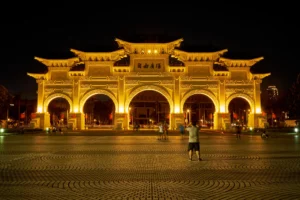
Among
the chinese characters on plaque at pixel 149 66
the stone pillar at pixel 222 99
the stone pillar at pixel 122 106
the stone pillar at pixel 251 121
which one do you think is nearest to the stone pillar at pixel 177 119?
the stone pillar at pixel 222 99

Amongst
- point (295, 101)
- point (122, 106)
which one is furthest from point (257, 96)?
point (122, 106)

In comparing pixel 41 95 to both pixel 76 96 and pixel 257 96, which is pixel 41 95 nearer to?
pixel 76 96

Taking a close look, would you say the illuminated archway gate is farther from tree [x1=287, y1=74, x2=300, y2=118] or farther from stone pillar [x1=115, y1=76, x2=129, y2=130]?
tree [x1=287, y1=74, x2=300, y2=118]

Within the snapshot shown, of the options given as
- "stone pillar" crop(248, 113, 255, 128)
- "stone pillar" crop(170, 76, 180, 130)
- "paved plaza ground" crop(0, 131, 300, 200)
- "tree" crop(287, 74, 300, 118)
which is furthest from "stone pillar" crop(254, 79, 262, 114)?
"paved plaza ground" crop(0, 131, 300, 200)

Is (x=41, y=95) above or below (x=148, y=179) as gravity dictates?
above

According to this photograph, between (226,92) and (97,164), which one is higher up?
(226,92)

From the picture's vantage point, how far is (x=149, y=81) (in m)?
52.6

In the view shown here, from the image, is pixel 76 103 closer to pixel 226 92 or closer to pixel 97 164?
pixel 226 92

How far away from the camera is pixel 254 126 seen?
53688 millimetres

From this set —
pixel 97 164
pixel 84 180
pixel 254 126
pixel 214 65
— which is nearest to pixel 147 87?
pixel 214 65

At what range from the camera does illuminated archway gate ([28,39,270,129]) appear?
52.6 metres

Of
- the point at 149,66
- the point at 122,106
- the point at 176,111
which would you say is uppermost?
the point at 149,66

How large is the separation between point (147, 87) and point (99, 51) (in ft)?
30.0

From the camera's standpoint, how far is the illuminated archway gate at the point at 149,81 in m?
52.6
